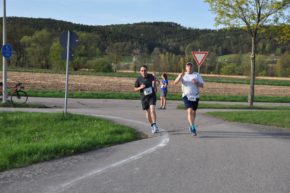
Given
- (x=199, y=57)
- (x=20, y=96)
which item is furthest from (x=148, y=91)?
(x=20, y=96)

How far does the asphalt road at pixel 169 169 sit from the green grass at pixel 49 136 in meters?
0.41

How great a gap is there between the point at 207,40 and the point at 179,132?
13970cm

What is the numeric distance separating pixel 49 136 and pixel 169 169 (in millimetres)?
4776

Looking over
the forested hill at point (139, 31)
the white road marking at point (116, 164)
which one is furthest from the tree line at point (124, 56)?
the white road marking at point (116, 164)

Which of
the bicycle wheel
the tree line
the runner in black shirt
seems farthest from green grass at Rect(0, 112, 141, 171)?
the tree line

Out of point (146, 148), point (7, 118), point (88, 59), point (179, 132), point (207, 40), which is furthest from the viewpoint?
point (207, 40)

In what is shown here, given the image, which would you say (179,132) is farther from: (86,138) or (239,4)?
(239,4)

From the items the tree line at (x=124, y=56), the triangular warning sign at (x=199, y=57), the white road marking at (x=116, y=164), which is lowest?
the white road marking at (x=116, y=164)

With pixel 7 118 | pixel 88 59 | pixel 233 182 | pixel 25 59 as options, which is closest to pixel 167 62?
pixel 88 59

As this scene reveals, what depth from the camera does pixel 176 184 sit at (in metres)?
6.52

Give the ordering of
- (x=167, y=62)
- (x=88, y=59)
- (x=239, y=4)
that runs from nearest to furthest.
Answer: (x=239, y=4) < (x=88, y=59) < (x=167, y=62)

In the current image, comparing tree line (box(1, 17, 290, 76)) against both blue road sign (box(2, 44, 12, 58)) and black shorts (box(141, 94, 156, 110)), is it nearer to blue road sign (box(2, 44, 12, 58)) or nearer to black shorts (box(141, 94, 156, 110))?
blue road sign (box(2, 44, 12, 58))

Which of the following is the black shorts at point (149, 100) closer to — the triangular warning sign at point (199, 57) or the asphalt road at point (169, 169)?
the asphalt road at point (169, 169)

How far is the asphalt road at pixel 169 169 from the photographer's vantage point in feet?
20.8
